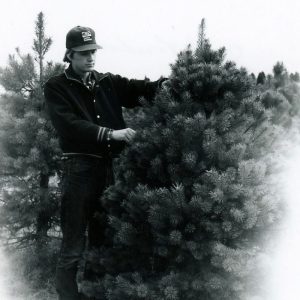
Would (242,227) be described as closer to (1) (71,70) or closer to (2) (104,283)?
(2) (104,283)

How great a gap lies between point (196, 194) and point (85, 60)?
5.60 ft

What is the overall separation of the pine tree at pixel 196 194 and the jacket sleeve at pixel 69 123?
1.59 feet

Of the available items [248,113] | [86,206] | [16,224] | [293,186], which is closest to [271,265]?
[293,186]

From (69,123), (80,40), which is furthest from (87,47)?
(69,123)

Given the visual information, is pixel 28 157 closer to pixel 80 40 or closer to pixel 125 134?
pixel 80 40

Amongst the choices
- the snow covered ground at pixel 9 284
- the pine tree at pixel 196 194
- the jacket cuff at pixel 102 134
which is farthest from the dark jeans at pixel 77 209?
the snow covered ground at pixel 9 284

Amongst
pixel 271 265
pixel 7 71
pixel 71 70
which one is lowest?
pixel 271 265

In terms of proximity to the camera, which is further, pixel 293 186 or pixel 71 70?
pixel 71 70

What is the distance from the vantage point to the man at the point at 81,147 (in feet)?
11.7

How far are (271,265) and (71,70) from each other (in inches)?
89.4

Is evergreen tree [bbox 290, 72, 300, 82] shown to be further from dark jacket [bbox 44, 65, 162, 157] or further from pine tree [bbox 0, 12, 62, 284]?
dark jacket [bbox 44, 65, 162, 157]

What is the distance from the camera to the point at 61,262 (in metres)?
3.67

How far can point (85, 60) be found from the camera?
11.9ft

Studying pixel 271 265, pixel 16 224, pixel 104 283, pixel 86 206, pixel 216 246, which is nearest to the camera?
pixel 216 246
